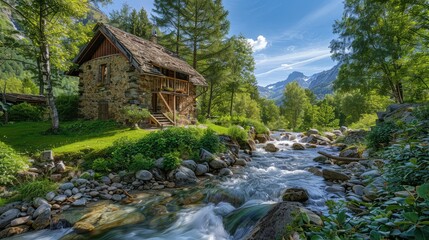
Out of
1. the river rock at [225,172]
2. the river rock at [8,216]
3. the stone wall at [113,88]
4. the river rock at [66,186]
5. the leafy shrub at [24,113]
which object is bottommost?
the river rock at [225,172]

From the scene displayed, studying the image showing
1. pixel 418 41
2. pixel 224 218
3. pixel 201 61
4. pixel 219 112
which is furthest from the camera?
pixel 219 112

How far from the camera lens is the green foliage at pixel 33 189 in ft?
18.8

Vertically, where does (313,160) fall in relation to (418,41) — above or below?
below

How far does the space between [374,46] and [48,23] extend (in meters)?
21.9

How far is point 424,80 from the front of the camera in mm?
13711

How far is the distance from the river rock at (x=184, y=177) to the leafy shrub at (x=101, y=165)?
7.96 feet

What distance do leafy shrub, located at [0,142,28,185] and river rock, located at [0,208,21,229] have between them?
56.7 inches

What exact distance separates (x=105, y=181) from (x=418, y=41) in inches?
786

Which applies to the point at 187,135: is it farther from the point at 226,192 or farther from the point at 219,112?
the point at 219,112

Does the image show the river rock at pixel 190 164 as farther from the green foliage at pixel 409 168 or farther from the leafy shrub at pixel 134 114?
the green foliage at pixel 409 168

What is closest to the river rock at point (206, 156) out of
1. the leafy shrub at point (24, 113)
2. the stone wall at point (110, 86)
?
the stone wall at point (110, 86)

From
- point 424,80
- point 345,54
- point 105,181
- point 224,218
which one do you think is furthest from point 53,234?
point 345,54

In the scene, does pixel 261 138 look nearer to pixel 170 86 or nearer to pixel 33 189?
pixel 170 86

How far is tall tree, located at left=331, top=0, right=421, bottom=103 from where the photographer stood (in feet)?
51.3
